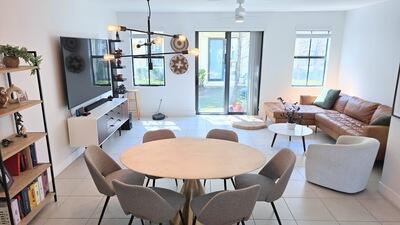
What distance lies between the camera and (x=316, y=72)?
701 centimetres

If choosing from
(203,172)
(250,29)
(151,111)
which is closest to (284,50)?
(250,29)

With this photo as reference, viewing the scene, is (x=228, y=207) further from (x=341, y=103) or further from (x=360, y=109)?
(x=341, y=103)

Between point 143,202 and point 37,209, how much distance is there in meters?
1.44

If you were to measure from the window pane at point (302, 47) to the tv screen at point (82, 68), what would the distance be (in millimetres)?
4520

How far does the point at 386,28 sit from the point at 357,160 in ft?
10.2

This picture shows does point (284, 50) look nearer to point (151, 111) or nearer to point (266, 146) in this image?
point (266, 146)

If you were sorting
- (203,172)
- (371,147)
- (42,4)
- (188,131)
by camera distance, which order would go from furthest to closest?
(188,131) → (42,4) → (371,147) → (203,172)

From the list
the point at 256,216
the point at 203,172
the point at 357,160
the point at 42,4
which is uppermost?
the point at 42,4

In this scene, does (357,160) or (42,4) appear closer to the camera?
(357,160)

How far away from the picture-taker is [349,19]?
6.35 meters

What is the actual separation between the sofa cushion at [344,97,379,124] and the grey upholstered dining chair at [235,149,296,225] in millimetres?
3102

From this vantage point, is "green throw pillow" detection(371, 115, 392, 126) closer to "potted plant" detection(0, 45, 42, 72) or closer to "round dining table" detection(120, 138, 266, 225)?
"round dining table" detection(120, 138, 266, 225)

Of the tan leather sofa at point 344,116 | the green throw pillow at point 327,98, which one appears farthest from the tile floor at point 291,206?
the green throw pillow at point 327,98

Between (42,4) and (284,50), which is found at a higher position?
(42,4)
